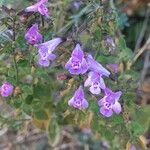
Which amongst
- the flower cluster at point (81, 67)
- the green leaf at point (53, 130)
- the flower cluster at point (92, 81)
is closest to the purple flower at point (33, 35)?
the flower cluster at point (81, 67)

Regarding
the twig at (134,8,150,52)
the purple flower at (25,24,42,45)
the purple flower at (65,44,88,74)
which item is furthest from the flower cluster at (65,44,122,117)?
the twig at (134,8,150,52)

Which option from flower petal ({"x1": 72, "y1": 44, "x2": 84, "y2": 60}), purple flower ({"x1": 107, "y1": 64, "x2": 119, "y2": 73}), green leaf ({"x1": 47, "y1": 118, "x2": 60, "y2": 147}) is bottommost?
green leaf ({"x1": 47, "y1": 118, "x2": 60, "y2": 147})

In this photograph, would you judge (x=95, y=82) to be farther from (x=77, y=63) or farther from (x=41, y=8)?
(x=41, y=8)

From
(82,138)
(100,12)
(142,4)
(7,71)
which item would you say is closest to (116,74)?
(100,12)

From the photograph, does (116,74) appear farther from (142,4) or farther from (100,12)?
(142,4)

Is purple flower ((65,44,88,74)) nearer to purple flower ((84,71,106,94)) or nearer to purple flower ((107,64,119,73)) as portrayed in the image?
purple flower ((84,71,106,94))

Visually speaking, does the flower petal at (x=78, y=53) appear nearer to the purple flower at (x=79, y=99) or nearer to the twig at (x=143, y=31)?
the purple flower at (x=79, y=99)
